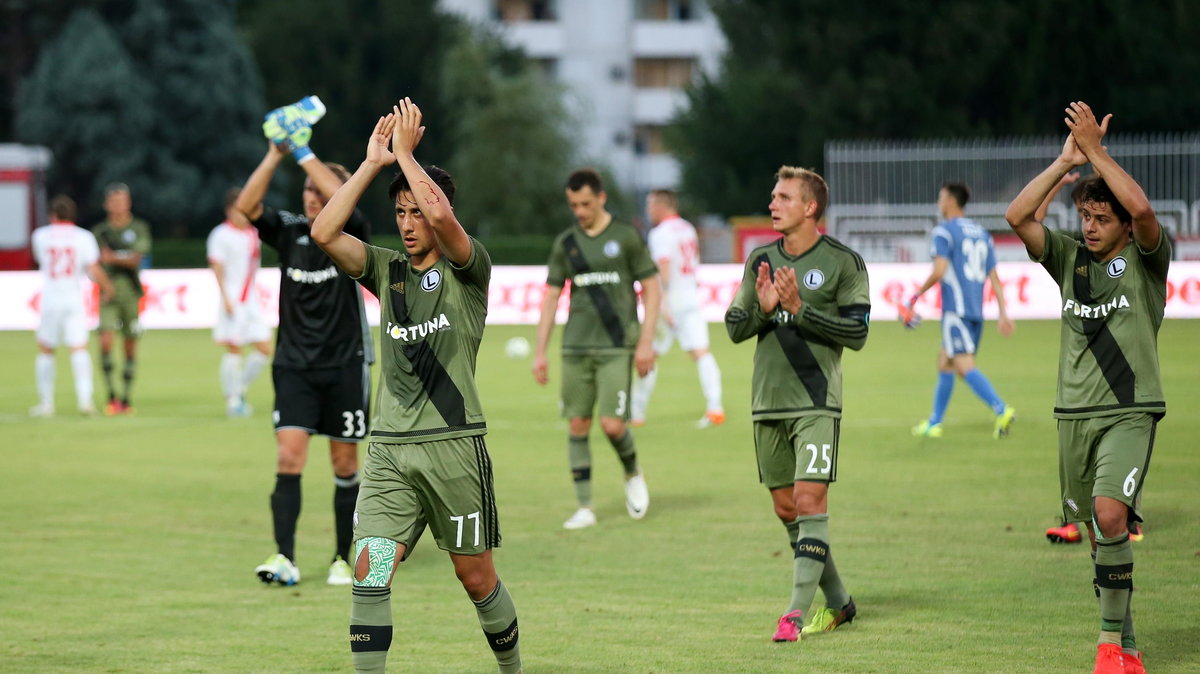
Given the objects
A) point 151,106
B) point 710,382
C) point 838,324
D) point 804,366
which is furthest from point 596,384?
point 151,106

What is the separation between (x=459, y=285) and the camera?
19.6 ft

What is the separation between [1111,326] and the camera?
6.66 meters

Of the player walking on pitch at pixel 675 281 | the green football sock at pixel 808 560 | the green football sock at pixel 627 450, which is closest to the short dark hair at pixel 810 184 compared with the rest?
the green football sock at pixel 808 560

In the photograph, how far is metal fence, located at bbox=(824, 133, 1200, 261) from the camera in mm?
31250

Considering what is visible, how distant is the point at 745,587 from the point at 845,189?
26417mm

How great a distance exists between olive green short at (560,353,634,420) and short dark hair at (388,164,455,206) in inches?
181

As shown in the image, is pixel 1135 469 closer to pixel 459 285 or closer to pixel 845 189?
pixel 459 285

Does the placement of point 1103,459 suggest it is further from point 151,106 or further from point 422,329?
point 151,106

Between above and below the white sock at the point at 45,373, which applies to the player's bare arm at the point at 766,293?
above

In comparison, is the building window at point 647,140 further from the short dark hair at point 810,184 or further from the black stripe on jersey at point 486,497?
the black stripe on jersey at point 486,497

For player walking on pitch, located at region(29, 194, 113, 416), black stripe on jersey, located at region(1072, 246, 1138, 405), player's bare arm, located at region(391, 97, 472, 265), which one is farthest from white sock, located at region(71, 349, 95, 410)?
black stripe on jersey, located at region(1072, 246, 1138, 405)

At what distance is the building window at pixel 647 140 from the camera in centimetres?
8338

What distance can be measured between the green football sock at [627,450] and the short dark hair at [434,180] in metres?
4.74

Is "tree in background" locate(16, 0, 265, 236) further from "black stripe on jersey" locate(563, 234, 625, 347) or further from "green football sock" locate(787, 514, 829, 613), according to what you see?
"green football sock" locate(787, 514, 829, 613)
